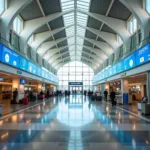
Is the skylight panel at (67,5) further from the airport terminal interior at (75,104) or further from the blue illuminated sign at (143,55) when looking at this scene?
the blue illuminated sign at (143,55)

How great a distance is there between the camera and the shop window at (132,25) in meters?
19.0

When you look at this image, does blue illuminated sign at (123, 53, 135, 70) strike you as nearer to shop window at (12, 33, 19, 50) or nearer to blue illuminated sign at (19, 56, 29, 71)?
blue illuminated sign at (19, 56, 29, 71)

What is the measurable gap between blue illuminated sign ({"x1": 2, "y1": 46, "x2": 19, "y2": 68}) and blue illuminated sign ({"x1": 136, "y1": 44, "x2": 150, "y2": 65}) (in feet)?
32.4

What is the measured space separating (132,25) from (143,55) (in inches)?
322

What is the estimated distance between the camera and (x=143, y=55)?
42.3 ft

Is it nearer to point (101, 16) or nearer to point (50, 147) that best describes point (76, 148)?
point (50, 147)

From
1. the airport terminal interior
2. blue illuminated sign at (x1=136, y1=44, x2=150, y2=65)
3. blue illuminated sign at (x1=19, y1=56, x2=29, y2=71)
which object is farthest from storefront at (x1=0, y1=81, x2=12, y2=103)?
blue illuminated sign at (x1=136, y1=44, x2=150, y2=65)

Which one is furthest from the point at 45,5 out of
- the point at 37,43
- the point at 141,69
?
the point at 141,69

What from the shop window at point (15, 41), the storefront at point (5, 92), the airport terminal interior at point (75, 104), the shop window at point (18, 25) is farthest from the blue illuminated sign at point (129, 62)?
the storefront at point (5, 92)

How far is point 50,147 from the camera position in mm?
4918

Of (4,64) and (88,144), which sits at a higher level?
(4,64)

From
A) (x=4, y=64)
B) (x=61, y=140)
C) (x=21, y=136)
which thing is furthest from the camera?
(x=4, y=64)

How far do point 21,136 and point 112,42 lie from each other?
21.9 m

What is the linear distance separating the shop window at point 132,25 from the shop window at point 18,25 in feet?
40.8
